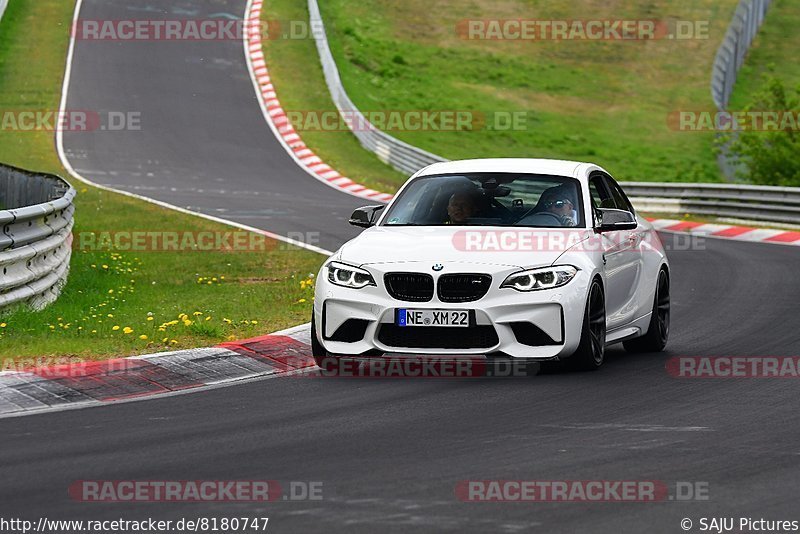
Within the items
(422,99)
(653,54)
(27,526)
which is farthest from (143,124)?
(27,526)

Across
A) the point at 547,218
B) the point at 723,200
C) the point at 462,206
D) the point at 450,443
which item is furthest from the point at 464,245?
the point at 723,200

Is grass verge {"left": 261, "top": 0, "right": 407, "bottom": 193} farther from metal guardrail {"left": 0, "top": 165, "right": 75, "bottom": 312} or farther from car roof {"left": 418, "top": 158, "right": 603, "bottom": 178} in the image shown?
car roof {"left": 418, "top": 158, "right": 603, "bottom": 178}

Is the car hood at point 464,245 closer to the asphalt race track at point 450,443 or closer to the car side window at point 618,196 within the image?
the asphalt race track at point 450,443

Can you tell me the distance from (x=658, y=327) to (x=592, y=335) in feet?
5.83

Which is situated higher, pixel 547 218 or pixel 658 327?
pixel 547 218

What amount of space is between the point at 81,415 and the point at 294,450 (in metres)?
1.73

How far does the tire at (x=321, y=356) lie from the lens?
1090 centimetres

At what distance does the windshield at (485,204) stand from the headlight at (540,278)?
0.80 metres

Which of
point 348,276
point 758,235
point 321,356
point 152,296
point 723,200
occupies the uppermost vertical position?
point 348,276

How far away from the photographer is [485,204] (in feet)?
38.0

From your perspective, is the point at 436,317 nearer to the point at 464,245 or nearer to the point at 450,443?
the point at 464,245

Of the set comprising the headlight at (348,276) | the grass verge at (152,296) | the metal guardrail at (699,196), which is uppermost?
the headlight at (348,276)

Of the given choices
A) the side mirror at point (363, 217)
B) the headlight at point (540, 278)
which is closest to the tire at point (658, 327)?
the headlight at point (540, 278)

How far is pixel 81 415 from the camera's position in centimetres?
909
